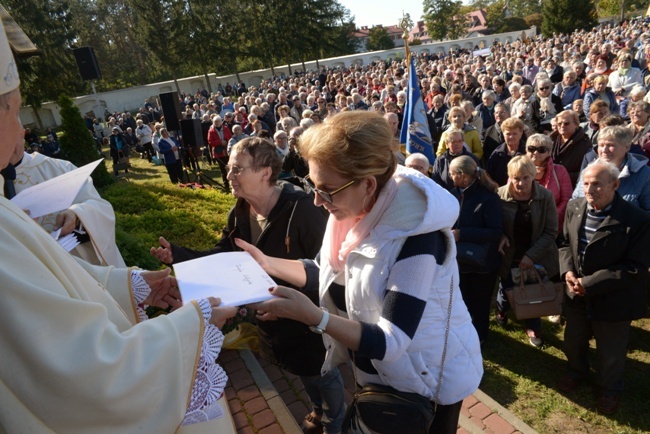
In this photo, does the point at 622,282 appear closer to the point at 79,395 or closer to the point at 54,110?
the point at 79,395

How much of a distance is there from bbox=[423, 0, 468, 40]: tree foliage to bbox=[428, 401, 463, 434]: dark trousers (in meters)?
78.8

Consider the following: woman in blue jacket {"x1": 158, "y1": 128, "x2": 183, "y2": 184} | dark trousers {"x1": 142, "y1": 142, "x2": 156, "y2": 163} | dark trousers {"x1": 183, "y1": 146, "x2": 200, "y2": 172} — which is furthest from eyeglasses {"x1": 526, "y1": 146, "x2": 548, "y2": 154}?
dark trousers {"x1": 142, "y1": 142, "x2": 156, "y2": 163}

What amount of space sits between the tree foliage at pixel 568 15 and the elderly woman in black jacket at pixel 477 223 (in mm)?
44633

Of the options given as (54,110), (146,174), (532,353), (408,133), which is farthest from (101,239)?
(54,110)

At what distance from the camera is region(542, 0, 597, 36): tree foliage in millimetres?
39156

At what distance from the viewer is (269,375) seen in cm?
402

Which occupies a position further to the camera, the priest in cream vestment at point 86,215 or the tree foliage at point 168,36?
the tree foliage at point 168,36

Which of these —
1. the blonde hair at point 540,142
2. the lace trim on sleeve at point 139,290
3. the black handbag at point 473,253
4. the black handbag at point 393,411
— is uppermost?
the lace trim on sleeve at point 139,290

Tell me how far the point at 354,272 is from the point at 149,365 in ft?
2.73

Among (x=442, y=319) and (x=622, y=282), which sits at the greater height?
(x=442, y=319)

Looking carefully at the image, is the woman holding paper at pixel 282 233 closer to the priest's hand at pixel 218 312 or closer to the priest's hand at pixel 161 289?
the priest's hand at pixel 161 289

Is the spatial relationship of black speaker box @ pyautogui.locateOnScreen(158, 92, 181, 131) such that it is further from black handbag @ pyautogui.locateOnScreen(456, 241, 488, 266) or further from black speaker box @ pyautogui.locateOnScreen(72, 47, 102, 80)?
black handbag @ pyautogui.locateOnScreen(456, 241, 488, 266)

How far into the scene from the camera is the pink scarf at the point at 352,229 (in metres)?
1.74

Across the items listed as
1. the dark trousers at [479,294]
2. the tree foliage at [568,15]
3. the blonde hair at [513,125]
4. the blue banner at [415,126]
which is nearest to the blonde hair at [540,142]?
the blonde hair at [513,125]
